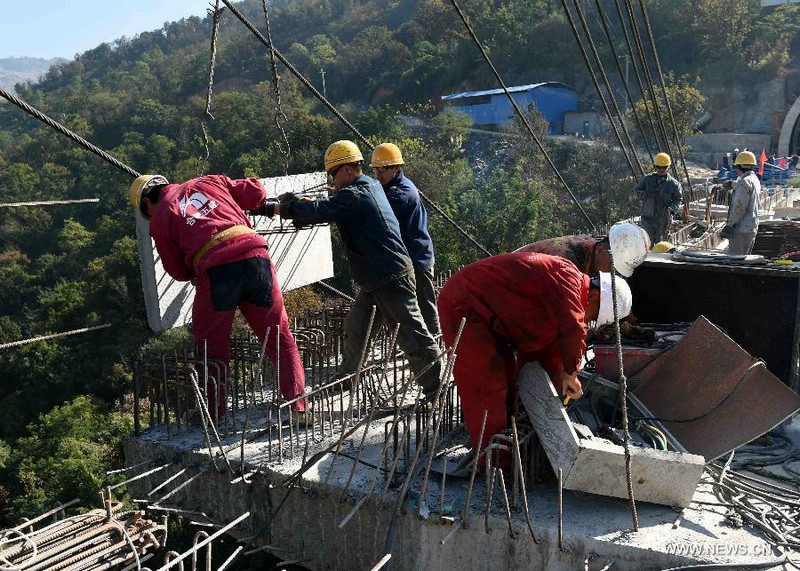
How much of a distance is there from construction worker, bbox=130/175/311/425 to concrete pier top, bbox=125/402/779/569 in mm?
359

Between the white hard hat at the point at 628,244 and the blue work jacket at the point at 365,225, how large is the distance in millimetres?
1396

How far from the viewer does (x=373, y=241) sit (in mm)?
4738

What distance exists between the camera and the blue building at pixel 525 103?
3984cm

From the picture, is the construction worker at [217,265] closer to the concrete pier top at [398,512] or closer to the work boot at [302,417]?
the work boot at [302,417]

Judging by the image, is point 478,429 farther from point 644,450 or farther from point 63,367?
point 63,367

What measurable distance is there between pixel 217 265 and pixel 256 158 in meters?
28.0

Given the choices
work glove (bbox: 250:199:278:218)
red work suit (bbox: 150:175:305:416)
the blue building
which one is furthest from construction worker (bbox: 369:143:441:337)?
the blue building

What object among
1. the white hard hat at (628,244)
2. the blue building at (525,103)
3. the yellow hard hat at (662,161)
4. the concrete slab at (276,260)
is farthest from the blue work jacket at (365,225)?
the blue building at (525,103)

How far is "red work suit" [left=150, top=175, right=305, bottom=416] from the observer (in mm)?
4613

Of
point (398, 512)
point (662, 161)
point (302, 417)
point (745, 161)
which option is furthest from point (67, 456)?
point (398, 512)

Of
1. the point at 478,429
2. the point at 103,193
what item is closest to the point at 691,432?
the point at 478,429

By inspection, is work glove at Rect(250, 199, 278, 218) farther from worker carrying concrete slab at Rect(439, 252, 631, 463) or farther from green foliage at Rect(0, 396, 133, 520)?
green foliage at Rect(0, 396, 133, 520)

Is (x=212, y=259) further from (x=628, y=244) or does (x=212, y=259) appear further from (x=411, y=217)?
(x=628, y=244)

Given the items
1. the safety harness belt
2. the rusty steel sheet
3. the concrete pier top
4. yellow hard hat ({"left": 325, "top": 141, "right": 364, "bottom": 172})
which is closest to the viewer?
the concrete pier top
